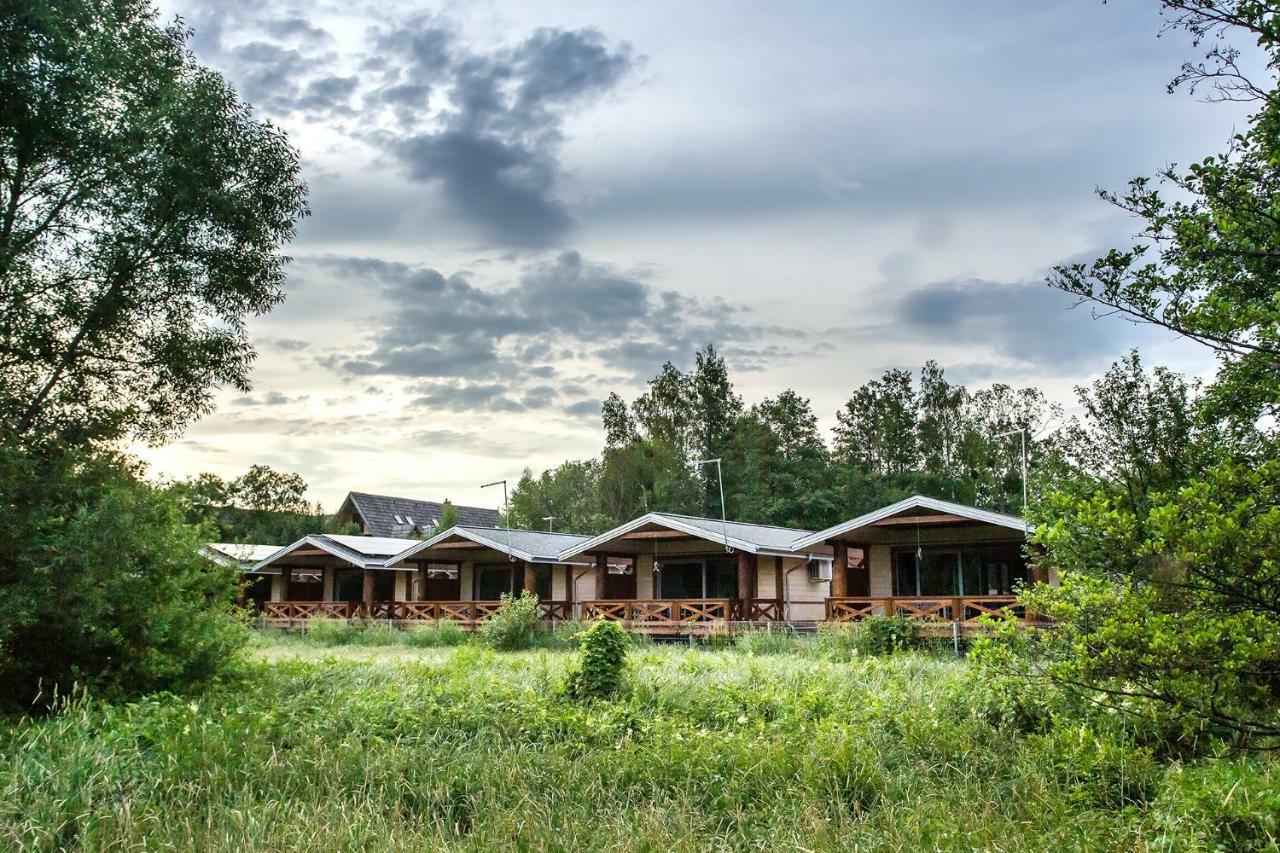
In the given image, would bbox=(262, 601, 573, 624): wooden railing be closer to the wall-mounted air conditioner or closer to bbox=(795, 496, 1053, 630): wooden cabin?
the wall-mounted air conditioner

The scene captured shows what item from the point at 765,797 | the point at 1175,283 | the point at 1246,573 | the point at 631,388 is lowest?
the point at 765,797

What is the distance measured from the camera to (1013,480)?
139 feet

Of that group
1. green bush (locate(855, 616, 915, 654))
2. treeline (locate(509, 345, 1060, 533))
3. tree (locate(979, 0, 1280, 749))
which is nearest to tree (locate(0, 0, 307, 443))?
tree (locate(979, 0, 1280, 749))

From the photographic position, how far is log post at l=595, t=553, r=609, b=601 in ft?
86.0

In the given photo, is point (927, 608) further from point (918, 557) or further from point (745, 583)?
point (745, 583)

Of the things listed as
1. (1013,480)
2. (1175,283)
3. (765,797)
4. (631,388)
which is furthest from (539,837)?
(631,388)

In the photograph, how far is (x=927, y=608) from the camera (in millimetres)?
20438

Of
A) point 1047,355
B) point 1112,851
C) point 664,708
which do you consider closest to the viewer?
point 1112,851

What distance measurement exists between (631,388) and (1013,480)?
21.1 meters

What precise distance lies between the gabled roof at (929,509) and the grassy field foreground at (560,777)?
11.0m

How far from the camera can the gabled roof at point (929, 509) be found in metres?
20.2

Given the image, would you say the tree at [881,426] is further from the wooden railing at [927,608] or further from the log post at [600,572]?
the wooden railing at [927,608]

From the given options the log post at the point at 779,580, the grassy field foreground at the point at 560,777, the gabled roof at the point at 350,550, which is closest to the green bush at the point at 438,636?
the gabled roof at the point at 350,550

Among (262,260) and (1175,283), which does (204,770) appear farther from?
(1175,283)
